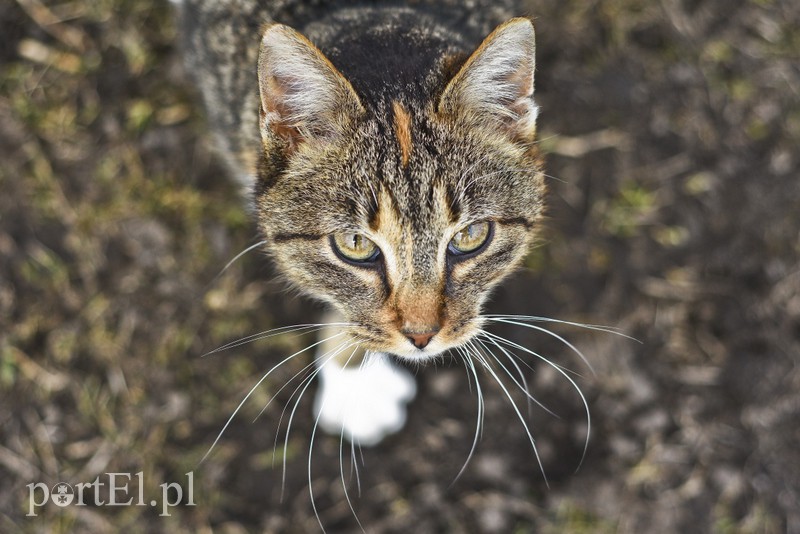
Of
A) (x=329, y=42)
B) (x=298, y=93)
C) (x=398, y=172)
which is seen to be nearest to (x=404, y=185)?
(x=398, y=172)

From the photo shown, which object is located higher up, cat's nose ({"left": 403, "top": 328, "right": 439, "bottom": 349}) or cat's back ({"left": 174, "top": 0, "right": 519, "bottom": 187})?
cat's back ({"left": 174, "top": 0, "right": 519, "bottom": 187})

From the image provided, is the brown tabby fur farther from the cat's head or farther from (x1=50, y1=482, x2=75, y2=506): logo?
(x1=50, y1=482, x2=75, y2=506): logo

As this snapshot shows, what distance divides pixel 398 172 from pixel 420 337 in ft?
1.59

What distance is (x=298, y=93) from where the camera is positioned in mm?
1933

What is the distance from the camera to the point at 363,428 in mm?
3129

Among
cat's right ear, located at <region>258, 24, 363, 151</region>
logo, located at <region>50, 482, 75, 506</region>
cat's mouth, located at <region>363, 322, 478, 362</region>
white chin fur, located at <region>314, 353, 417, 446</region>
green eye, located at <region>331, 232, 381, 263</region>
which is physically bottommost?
logo, located at <region>50, 482, 75, 506</region>

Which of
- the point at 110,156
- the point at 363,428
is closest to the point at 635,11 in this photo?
the point at 363,428

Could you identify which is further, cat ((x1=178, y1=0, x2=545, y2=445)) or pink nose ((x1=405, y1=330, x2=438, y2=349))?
pink nose ((x1=405, y1=330, x2=438, y2=349))

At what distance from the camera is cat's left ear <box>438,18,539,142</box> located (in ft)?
6.06

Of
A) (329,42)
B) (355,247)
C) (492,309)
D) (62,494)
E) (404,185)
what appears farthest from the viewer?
(492,309)

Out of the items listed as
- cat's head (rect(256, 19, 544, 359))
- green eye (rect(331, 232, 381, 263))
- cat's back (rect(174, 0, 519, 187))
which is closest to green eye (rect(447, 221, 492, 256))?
cat's head (rect(256, 19, 544, 359))

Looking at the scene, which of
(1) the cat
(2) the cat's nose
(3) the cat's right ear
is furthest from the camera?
(2) the cat's nose

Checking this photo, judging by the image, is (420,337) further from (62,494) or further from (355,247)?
(62,494)

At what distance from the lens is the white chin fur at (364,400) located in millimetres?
3084
